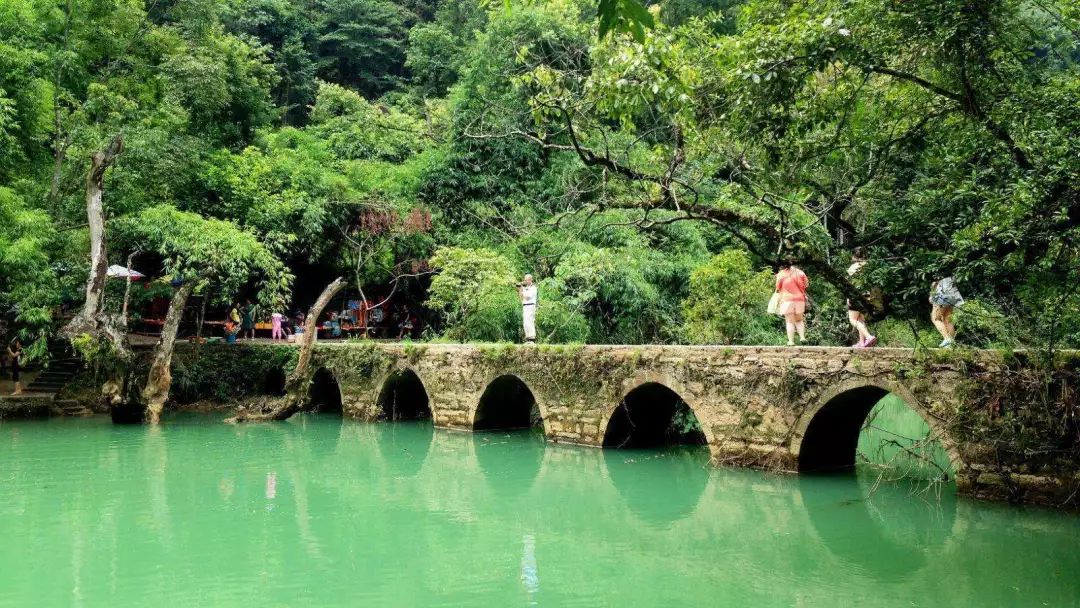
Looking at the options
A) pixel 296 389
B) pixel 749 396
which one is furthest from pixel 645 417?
pixel 296 389

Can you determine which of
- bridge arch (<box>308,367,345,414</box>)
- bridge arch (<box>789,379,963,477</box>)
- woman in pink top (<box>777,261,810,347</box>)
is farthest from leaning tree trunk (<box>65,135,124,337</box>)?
bridge arch (<box>789,379,963,477</box>)

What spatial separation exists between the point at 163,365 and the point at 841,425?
12.4m

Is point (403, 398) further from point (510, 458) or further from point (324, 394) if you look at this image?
point (510, 458)

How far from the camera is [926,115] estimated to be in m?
7.31

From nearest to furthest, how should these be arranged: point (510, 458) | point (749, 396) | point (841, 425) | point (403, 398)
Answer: point (749, 396), point (841, 425), point (510, 458), point (403, 398)

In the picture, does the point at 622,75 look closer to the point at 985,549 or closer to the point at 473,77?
the point at 985,549

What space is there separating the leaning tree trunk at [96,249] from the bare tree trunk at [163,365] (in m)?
1.36

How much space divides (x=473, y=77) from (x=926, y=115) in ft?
52.9

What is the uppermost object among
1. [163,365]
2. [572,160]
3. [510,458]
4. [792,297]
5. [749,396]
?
[572,160]

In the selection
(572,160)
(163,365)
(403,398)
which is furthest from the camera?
(572,160)

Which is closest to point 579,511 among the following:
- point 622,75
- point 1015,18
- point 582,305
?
point 622,75

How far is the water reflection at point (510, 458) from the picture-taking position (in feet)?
37.3

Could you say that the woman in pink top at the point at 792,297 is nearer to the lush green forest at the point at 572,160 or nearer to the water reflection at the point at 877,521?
the lush green forest at the point at 572,160

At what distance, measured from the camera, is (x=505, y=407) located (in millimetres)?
16469
